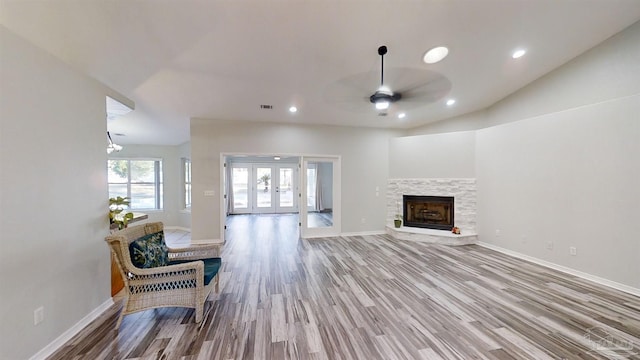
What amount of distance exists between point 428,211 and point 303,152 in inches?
138

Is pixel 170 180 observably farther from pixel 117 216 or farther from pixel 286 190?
pixel 117 216

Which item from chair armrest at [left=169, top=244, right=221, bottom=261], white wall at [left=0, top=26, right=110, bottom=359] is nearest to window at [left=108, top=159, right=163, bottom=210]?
white wall at [left=0, top=26, right=110, bottom=359]

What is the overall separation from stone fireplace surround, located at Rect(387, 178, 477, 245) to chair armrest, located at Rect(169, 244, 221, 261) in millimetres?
4262

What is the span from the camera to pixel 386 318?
8.07 feet

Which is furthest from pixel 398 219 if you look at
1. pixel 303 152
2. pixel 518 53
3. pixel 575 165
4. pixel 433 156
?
pixel 518 53

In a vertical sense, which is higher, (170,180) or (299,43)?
(299,43)

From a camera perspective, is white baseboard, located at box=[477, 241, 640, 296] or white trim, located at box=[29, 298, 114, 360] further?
white baseboard, located at box=[477, 241, 640, 296]

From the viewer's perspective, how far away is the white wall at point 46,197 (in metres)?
1.68

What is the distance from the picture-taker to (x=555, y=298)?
284 centimetres

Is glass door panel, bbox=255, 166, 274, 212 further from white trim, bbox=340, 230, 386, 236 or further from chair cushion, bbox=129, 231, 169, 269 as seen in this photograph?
chair cushion, bbox=129, 231, 169, 269

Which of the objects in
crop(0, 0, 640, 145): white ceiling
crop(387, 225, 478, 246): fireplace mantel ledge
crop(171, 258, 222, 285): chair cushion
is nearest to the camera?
crop(0, 0, 640, 145): white ceiling

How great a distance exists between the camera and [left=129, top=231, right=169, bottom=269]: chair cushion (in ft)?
7.87

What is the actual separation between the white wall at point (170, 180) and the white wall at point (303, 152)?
220 cm

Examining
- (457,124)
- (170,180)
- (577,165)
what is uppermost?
(457,124)
